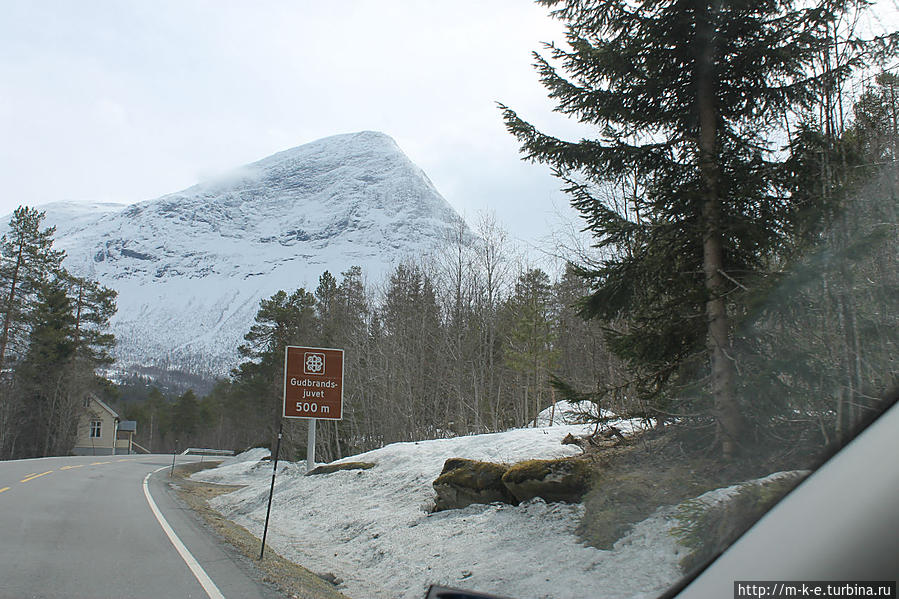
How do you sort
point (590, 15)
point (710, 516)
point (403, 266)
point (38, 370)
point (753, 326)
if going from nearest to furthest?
point (710, 516)
point (753, 326)
point (590, 15)
point (403, 266)
point (38, 370)

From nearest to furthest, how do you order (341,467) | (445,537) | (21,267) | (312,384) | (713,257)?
(713,257) → (445,537) → (341,467) → (312,384) → (21,267)

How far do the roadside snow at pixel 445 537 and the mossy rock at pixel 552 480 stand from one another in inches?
6.1

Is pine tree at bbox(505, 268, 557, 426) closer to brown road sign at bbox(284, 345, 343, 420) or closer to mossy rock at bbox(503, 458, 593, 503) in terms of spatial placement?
brown road sign at bbox(284, 345, 343, 420)

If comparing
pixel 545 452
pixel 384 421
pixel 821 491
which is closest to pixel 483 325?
pixel 384 421

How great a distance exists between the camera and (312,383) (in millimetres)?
18906

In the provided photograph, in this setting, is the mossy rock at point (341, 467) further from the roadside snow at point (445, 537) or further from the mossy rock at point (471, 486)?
the mossy rock at point (471, 486)

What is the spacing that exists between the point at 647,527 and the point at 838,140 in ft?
14.1

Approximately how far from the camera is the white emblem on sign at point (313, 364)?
1895 centimetres

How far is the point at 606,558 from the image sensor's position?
246 inches

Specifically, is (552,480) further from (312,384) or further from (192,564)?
(312,384)

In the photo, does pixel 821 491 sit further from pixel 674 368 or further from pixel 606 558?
pixel 674 368

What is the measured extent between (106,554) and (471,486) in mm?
5372

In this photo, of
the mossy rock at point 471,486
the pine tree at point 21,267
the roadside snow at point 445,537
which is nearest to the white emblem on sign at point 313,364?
the roadside snow at point 445,537

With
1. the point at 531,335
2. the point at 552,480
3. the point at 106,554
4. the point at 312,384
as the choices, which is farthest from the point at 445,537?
the point at 531,335
